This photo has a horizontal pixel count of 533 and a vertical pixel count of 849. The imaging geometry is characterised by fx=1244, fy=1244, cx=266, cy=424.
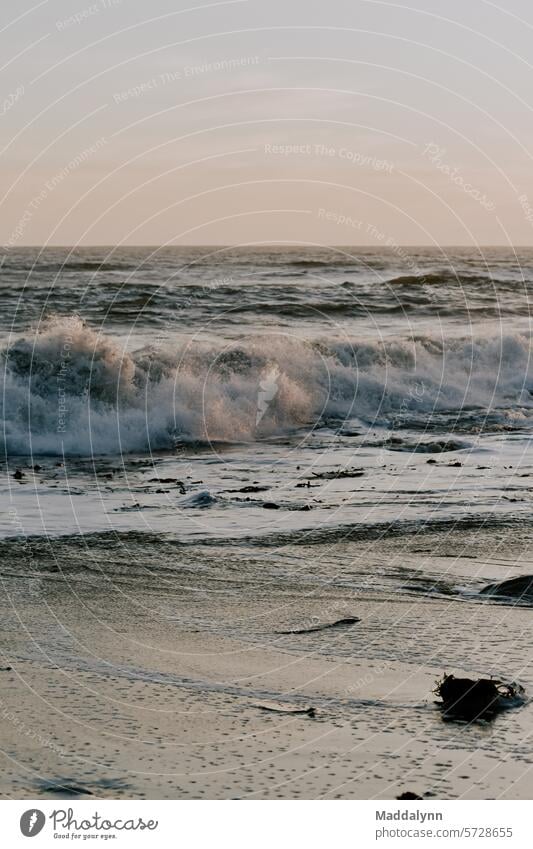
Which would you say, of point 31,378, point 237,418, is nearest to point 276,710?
point 237,418

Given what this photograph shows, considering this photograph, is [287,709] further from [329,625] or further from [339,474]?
[339,474]

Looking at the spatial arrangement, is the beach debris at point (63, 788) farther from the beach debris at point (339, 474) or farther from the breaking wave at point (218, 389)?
the breaking wave at point (218, 389)

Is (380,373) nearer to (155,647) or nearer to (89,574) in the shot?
(89,574)

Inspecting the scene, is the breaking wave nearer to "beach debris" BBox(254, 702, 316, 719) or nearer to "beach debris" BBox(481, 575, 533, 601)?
"beach debris" BBox(481, 575, 533, 601)

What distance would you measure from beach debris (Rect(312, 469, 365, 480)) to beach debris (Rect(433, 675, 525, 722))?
7.86m

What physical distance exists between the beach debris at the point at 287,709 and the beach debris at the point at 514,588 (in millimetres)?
3175

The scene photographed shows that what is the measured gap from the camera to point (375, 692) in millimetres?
8141

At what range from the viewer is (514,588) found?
34.9 ft

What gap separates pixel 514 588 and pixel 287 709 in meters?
3.46

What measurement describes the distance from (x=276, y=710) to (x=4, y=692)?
180 cm

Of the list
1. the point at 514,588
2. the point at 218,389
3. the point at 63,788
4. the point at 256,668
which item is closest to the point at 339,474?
the point at 514,588
